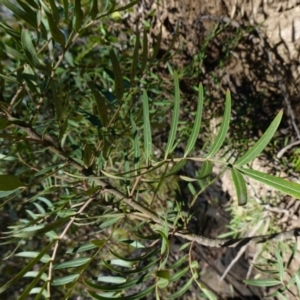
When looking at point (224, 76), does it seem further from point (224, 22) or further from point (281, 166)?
point (281, 166)

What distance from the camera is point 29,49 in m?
0.42

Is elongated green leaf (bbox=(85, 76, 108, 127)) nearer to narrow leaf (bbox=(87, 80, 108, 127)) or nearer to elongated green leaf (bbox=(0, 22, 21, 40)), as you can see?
narrow leaf (bbox=(87, 80, 108, 127))

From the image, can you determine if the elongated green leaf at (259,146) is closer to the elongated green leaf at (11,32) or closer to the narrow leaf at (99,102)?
the narrow leaf at (99,102)

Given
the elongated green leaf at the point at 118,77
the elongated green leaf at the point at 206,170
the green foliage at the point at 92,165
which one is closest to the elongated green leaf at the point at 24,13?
the green foliage at the point at 92,165

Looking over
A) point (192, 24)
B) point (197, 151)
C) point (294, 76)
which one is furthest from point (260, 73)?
point (197, 151)

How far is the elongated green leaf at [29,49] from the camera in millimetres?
405

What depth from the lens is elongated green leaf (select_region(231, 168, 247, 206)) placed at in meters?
0.34

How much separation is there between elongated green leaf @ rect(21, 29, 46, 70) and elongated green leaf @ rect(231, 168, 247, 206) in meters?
0.23

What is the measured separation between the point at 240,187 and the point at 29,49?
25 centimetres

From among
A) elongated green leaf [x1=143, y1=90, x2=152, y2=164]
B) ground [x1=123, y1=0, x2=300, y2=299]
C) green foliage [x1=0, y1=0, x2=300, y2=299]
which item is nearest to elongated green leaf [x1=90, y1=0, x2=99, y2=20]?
green foliage [x1=0, y1=0, x2=300, y2=299]

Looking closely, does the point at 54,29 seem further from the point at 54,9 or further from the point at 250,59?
the point at 250,59

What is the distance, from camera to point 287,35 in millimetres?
932

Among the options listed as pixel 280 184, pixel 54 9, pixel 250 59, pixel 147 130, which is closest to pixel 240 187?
pixel 280 184

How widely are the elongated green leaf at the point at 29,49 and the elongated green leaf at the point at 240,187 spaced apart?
231 mm
